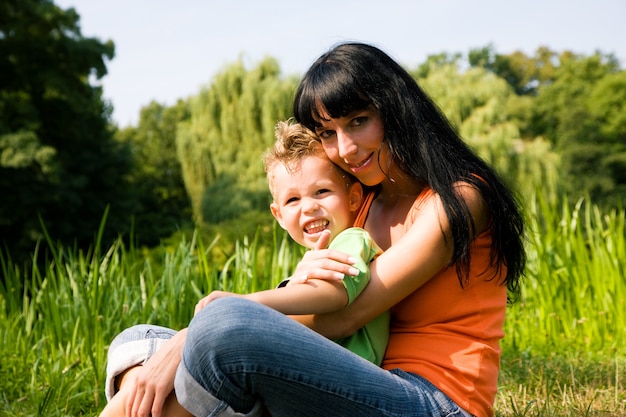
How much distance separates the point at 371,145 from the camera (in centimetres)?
183

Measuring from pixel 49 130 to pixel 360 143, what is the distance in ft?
56.4

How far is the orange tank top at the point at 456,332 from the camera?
1588 mm

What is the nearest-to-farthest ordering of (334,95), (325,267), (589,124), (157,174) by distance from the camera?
(325,267), (334,95), (589,124), (157,174)

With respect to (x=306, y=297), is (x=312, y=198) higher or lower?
higher

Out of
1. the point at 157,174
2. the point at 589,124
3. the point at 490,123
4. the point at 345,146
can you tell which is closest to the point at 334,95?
the point at 345,146

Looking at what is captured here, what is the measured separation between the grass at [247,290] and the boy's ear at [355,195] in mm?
851

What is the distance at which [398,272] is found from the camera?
63.0 inches

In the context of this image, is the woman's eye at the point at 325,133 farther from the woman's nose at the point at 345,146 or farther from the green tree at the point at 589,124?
the green tree at the point at 589,124

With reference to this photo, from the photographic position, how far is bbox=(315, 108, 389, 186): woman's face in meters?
1.82

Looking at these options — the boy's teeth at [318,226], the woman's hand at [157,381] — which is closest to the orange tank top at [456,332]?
the boy's teeth at [318,226]

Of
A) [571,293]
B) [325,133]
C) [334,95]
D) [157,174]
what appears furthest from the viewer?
[157,174]

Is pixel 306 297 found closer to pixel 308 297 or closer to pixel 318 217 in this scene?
pixel 308 297

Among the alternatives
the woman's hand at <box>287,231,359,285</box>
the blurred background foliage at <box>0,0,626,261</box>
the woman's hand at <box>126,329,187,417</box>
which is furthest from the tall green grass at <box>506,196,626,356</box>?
the blurred background foliage at <box>0,0,626,261</box>

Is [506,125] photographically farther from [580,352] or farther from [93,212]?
[580,352]
